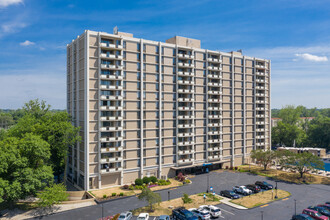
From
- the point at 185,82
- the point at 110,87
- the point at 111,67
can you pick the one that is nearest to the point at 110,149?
the point at 110,87

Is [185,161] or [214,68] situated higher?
[214,68]

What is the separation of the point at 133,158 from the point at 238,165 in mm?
44760

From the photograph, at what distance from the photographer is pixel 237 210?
5088 cm

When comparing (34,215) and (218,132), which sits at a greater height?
(218,132)

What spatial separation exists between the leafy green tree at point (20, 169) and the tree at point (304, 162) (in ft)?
223

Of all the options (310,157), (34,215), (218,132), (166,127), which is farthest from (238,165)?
(34,215)

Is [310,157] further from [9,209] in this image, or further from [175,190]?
[9,209]

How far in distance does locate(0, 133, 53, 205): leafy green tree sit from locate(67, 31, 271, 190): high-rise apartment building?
1283cm

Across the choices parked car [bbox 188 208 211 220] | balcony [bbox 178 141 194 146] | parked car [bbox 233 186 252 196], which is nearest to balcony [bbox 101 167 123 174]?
balcony [bbox 178 141 194 146]

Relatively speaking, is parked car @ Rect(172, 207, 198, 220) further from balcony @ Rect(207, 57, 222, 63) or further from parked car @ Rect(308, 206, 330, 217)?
balcony @ Rect(207, 57, 222, 63)

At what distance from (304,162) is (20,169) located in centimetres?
7430

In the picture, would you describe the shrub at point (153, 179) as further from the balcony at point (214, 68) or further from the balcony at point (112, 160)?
the balcony at point (214, 68)

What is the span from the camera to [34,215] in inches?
1908

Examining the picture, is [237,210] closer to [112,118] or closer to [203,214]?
[203,214]
